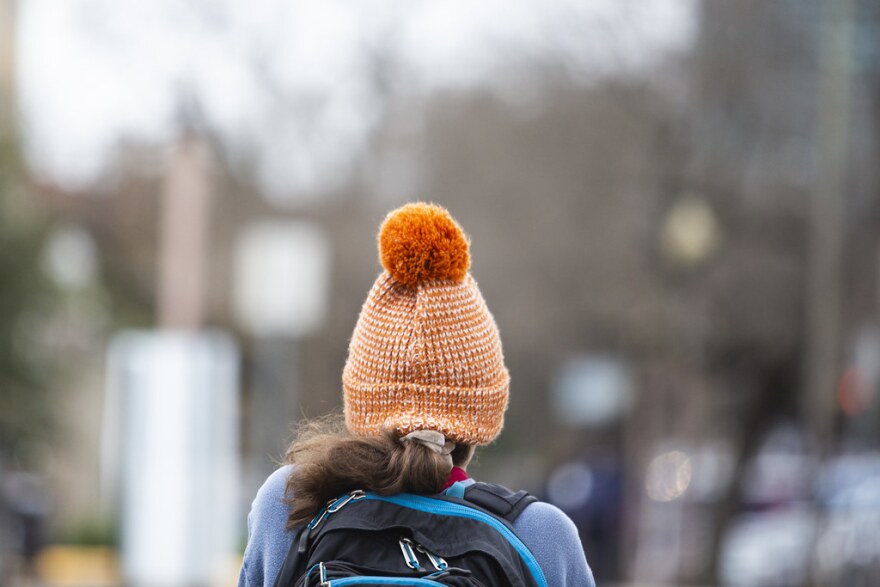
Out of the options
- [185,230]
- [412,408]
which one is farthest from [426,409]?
[185,230]

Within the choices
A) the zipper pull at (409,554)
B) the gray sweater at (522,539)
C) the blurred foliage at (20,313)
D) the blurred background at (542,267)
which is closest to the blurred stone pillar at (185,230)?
the blurred background at (542,267)

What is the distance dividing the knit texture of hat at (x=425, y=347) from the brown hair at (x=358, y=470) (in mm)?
48

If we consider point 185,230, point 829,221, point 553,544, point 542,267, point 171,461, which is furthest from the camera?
point 542,267

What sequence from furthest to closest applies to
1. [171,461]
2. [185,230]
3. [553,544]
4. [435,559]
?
[185,230], [171,461], [553,544], [435,559]

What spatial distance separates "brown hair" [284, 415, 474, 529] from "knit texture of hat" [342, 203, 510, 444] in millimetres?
48

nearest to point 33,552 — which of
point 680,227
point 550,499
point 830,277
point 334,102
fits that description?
point 550,499

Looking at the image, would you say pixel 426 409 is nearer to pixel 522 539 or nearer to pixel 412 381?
pixel 412 381

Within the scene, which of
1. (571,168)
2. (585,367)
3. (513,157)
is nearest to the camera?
(571,168)

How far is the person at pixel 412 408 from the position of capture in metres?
2.16

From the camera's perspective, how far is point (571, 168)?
1731 cm

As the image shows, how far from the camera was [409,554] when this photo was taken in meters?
2.06

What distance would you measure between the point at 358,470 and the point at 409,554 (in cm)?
17

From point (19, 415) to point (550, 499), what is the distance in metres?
8.30

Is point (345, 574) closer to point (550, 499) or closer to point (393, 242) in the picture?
point (393, 242)
